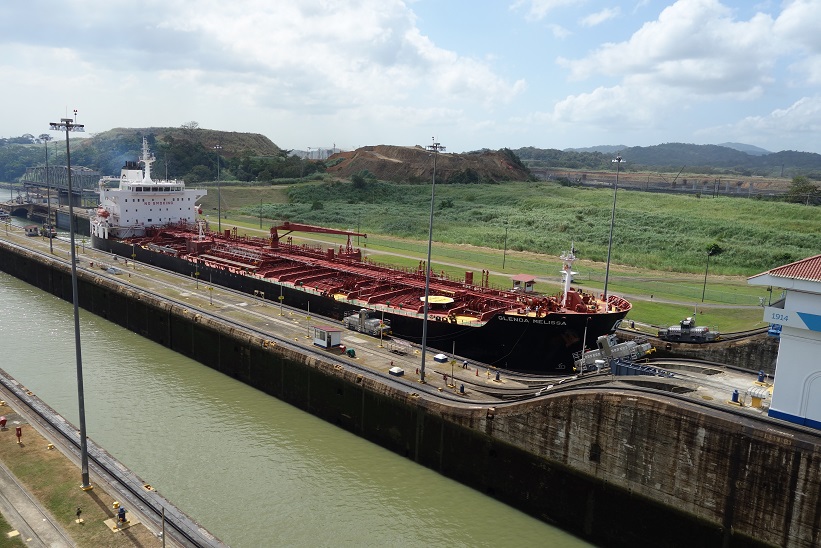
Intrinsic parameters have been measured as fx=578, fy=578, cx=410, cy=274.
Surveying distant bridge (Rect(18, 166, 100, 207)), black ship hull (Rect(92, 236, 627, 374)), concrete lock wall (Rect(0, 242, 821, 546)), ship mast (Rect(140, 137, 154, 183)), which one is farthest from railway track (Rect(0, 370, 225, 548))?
distant bridge (Rect(18, 166, 100, 207))

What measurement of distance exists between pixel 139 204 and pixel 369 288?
36.9m

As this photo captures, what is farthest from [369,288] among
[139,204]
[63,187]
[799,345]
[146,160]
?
[63,187]

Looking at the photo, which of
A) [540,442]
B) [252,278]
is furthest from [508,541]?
[252,278]

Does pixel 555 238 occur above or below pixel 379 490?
above

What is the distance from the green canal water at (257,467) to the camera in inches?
789

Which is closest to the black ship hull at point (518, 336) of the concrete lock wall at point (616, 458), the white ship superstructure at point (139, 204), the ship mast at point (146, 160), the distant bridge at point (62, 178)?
the concrete lock wall at point (616, 458)

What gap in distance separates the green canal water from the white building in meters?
8.35

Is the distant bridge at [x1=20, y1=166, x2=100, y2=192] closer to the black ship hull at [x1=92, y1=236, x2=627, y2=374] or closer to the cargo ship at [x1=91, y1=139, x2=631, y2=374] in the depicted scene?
the cargo ship at [x1=91, y1=139, x2=631, y2=374]

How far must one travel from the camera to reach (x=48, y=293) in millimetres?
53531

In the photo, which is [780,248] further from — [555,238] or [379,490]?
[379,490]

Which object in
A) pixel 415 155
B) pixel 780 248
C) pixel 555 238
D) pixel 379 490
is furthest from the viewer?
pixel 415 155

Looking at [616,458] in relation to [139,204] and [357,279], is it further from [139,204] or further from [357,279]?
[139,204]

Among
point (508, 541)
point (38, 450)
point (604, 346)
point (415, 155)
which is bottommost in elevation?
point (508, 541)

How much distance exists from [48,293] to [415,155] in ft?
449
